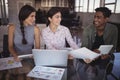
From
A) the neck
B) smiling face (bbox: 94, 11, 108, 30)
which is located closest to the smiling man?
smiling face (bbox: 94, 11, 108, 30)

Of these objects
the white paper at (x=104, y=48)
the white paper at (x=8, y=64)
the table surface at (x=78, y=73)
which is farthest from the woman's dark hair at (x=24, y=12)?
the white paper at (x=104, y=48)

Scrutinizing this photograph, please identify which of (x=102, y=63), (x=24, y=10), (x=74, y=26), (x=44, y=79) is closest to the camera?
(x=44, y=79)

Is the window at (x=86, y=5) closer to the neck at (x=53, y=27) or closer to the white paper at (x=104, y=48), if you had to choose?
the neck at (x=53, y=27)

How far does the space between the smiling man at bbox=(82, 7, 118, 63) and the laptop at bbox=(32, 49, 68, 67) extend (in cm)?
76

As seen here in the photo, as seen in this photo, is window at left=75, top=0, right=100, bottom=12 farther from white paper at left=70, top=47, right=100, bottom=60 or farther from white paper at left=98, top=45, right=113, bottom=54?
white paper at left=70, top=47, right=100, bottom=60

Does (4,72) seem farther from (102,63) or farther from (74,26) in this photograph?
(74,26)

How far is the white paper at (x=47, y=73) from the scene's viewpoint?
1.14 meters

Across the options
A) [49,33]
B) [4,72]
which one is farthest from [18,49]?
[4,72]

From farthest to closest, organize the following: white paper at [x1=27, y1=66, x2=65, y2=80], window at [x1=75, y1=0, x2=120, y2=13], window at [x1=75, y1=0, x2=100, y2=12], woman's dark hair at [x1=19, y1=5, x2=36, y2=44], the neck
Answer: window at [x1=75, y1=0, x2=100, y2=12] < window at [x1=75, y1=0, x2=120, y2=13] < the neck < woman's dark hair at [x1=19, y1=5, x2=36, y2=44] < white paper at [x1=27, y1=66, x2=65, y2=80]

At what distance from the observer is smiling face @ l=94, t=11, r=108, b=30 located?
1.93 metres

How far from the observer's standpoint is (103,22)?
6.40 feet

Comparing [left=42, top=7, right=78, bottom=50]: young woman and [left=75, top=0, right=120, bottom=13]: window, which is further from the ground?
[left=75, top=0, right=120, bottom=13]: window

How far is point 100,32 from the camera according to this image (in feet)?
6.52

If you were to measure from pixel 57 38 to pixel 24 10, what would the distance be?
1.56ft
